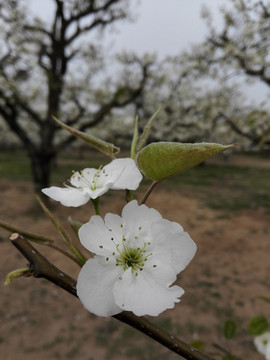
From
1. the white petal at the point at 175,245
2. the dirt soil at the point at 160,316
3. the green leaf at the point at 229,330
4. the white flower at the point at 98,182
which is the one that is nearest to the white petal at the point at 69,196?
the white flower at the point at 98,182

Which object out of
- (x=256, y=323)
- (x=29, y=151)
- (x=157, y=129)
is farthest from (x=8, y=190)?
(x=256, y=323)

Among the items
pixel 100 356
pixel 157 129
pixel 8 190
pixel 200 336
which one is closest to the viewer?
pixel 100 356

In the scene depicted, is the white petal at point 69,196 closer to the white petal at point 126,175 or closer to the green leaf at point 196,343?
the white petal at point 126,175

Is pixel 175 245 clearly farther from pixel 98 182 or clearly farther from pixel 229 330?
pixel 229 330

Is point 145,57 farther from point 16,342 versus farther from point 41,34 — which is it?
point 16,342

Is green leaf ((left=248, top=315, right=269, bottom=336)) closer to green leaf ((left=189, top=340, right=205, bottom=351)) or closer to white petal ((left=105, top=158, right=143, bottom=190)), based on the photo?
green leaf ((left=189, top=340, right=205, bottom=351))

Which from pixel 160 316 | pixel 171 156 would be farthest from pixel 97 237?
pixel 160 316
